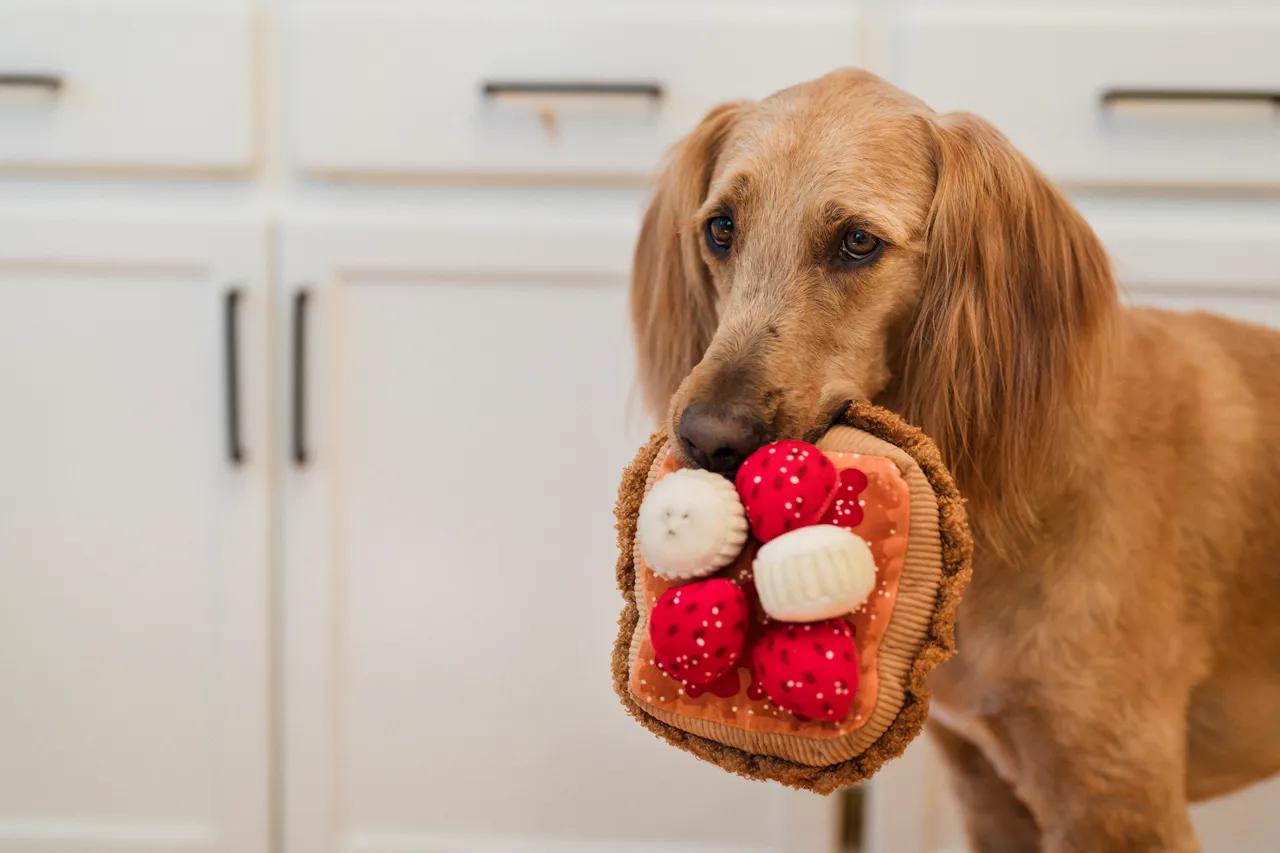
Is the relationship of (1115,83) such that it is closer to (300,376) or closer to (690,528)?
(690,528)

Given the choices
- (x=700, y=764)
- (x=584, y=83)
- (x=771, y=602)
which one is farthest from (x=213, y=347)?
(x=771, y=602)

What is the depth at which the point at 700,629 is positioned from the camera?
1.94 feet

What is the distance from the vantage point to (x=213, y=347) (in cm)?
127

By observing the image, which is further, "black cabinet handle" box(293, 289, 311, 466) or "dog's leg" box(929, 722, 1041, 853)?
"black cabinet handle" box(293, 289, 311, 466)

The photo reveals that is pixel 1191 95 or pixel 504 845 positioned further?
pixel 504 845

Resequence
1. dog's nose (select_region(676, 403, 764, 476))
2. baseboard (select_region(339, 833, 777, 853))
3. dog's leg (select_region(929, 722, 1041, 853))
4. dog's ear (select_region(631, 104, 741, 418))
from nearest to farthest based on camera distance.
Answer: dog's nose (select_region(676, 403, 764, 476)), dog's ear (select_region(631, 104, 741, 418)), dog's leg (select_region(929, 722, 1041, 853)), baseboard (select_region(339, 833, 777, 853))

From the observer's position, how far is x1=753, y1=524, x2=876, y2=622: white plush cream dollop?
583 millimetres

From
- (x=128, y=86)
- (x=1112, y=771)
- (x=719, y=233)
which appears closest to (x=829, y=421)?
(x=719, y=233)

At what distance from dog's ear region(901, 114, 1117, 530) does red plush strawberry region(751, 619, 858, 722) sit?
0.29 metres

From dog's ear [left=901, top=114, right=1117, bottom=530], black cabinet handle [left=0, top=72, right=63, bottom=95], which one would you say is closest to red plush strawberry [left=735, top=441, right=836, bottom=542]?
dog's ear [left=901, top=114, right=1117, bottom=530]

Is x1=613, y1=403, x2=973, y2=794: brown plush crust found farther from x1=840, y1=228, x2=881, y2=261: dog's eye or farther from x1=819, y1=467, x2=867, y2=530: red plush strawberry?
x1=840, y1=228, x2=881, y2=261: dog's eye

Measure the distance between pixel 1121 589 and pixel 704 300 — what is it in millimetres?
424

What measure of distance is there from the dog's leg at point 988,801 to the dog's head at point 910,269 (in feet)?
1.29

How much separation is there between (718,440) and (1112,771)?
44cm
